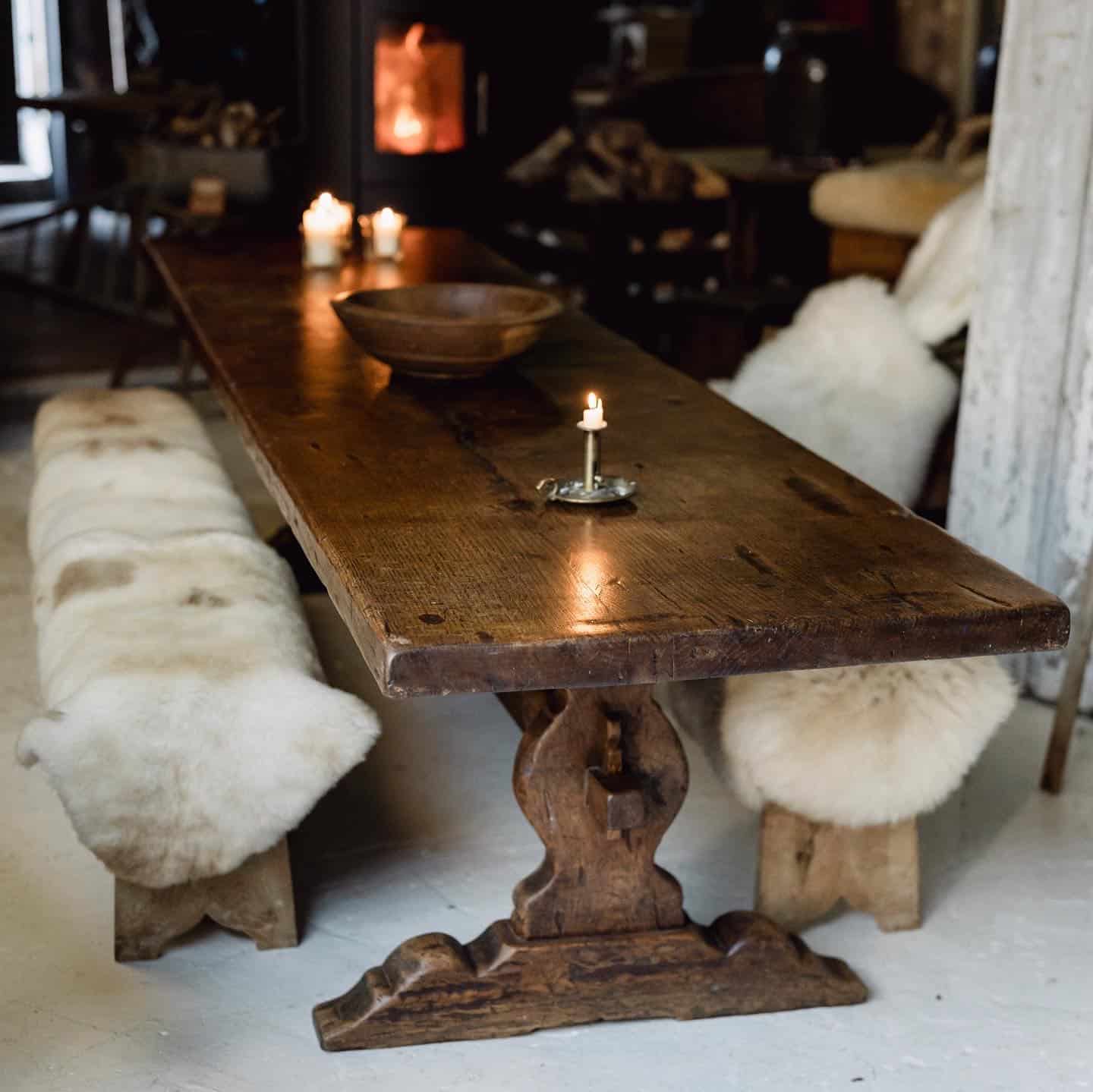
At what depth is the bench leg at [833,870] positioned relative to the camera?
237cm

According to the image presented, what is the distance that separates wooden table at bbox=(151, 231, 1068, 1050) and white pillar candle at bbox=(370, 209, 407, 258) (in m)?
1.14

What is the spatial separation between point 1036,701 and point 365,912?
60.7 inches

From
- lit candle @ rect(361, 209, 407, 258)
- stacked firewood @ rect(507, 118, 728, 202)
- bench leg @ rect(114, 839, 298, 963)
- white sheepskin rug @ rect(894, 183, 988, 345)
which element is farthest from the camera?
stacked firewood @ rect(507, 118, 728, 202)

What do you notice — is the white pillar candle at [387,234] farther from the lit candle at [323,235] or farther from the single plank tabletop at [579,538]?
the single plank tabletop at [579,538]

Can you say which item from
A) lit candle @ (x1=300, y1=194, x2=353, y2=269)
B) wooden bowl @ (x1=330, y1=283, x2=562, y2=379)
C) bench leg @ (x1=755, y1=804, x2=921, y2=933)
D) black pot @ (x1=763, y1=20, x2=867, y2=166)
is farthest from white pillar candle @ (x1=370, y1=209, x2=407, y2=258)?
black pot @ (x1=763, y1=20, x2=867, y2=166)

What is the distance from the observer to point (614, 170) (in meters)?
5.73

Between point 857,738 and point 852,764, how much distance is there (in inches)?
1.5

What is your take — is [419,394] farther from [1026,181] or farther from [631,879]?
[1026,181]

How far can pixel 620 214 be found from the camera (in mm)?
5441

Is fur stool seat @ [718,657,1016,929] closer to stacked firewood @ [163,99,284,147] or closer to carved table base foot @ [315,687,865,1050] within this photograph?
carved table base foot @ [315,687,865,1050]

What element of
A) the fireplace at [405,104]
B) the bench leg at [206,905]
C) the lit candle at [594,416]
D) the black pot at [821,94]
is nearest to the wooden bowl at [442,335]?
the lit candle at [594,416]

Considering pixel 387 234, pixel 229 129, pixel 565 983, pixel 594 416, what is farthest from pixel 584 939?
pixel 229 129

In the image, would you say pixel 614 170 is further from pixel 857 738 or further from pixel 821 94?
pixel 857 738

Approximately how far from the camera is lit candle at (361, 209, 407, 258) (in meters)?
3.80
